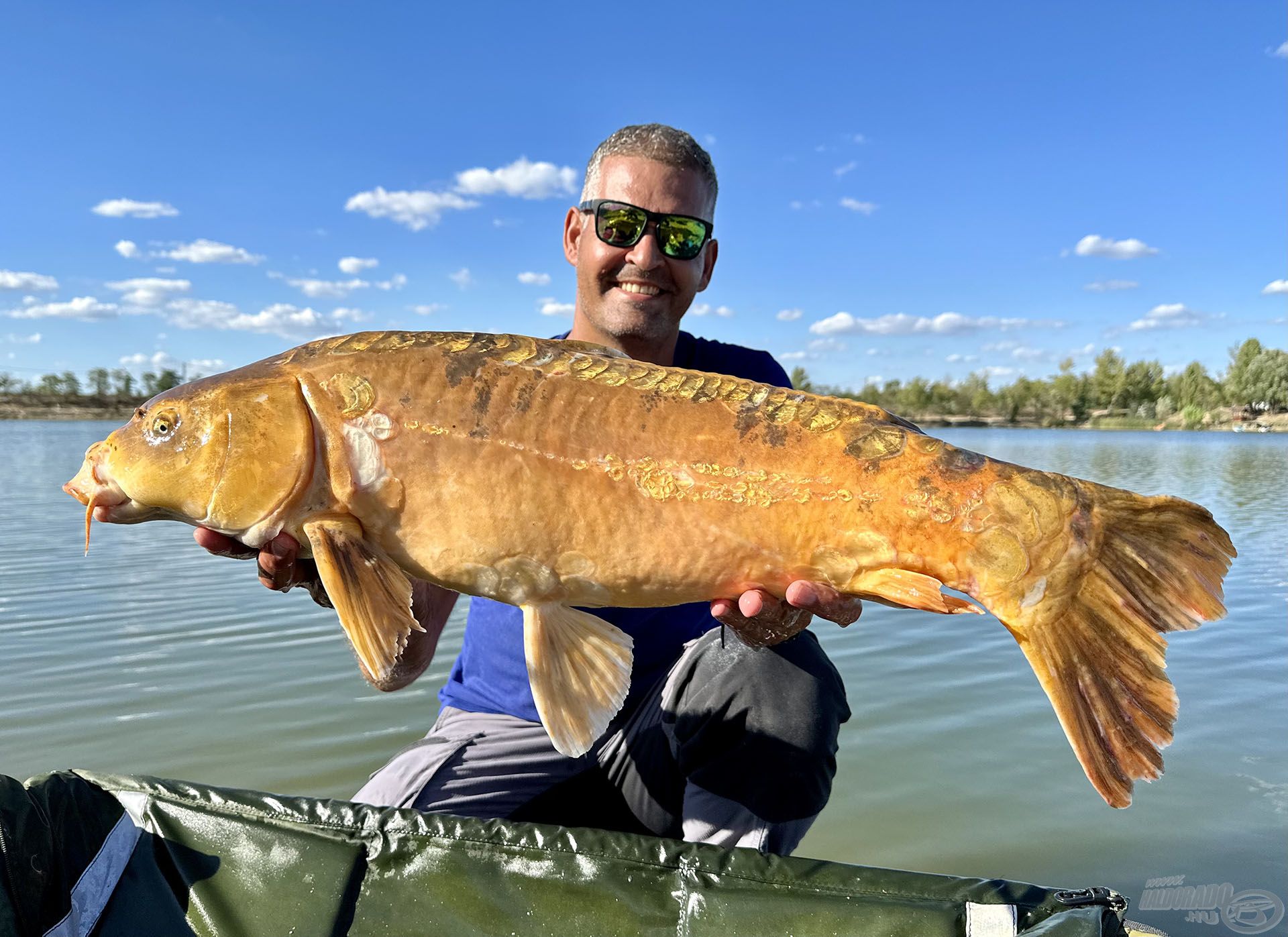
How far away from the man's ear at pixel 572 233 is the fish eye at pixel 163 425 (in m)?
2.41

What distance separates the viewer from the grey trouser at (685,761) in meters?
2.95

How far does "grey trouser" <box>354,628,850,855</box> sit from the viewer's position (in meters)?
2.95

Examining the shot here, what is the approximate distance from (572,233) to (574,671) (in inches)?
110

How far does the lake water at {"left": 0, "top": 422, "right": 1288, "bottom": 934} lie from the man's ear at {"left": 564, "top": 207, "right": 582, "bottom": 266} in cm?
307

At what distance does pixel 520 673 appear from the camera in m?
3.34

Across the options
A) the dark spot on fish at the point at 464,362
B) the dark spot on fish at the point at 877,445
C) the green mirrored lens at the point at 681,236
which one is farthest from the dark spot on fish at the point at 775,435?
the green mirrored lens at the point at 681,236

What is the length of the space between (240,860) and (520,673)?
1122 millimetres

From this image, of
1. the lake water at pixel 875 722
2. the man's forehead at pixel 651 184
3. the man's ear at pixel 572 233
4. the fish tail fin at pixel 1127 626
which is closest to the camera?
the fish tail fin at pixel 1127 626

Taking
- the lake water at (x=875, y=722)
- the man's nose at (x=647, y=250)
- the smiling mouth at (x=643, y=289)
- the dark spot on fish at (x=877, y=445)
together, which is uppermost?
the man's nose at (x=647, y=250)

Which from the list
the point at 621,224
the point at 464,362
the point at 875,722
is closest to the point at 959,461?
the point at 464,362

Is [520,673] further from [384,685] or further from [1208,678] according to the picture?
[1208,678]

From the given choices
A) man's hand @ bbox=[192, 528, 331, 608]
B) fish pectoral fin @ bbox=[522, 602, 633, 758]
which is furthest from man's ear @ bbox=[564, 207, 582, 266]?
fish pectoral fin @ bbox=[522, 602, 633, 758]

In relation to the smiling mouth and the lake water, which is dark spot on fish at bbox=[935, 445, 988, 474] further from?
the lake water

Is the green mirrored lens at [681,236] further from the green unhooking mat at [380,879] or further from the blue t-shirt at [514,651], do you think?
the green unhooking mat at [380,879]
